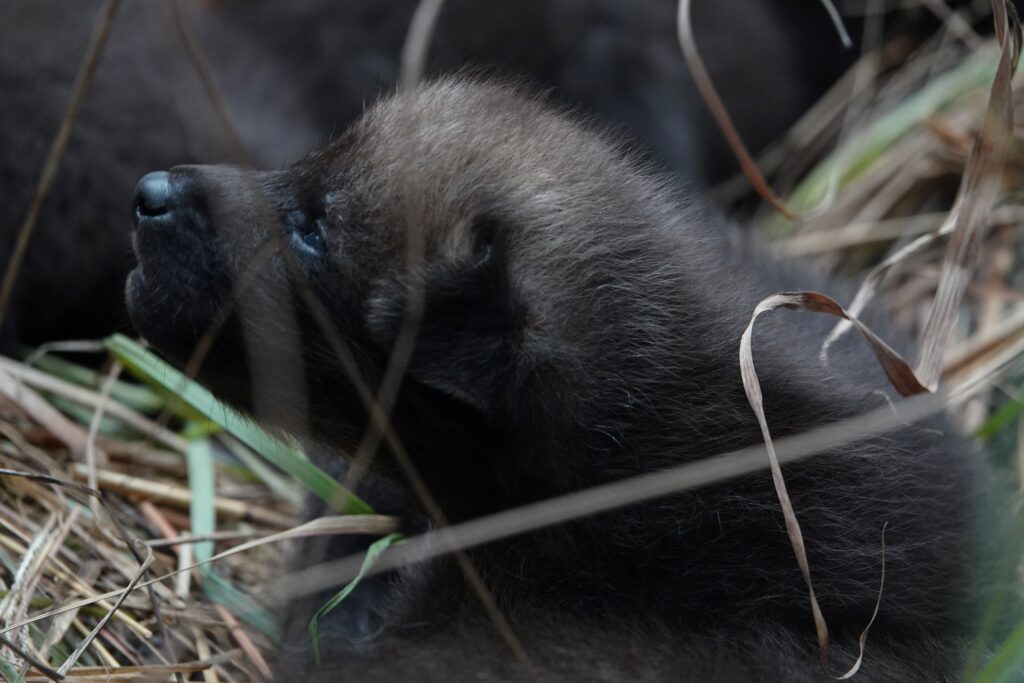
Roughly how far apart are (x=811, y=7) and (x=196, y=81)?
1.66 meters

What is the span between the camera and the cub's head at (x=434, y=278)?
4.65 feet

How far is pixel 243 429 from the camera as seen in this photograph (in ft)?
6.22

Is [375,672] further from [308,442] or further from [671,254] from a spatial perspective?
[671,254]

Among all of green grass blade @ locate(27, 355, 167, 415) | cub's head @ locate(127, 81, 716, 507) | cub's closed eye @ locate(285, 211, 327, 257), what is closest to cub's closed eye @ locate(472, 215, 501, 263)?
cub's head @ locate(127, 81, 716, 507)

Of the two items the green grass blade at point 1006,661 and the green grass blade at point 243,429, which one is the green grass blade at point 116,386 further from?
the green grass blade at point 1006,661

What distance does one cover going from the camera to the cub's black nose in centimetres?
154

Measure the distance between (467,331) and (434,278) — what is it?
0.22 feet

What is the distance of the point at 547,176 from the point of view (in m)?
1.49

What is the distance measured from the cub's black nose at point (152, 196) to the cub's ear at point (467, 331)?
33 centimetres

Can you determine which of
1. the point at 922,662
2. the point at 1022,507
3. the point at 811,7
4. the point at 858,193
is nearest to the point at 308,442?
the point at 922,662

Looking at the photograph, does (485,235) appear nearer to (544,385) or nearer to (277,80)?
(544,385)

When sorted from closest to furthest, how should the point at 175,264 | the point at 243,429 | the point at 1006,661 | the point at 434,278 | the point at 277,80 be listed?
the point at 1006,661
the point at 434,278
the point at 175,264
the point at 243,429
the point at 277,80

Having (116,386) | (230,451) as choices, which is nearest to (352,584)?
(230,451)

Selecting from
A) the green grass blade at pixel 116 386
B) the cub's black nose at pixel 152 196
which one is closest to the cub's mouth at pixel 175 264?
the cub's black nose at pixel 152 196
